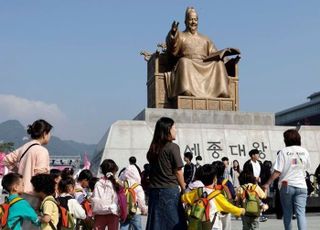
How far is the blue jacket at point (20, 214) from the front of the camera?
12.5 ft

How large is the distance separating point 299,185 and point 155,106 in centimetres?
832

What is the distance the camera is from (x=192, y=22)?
13711 millimetres

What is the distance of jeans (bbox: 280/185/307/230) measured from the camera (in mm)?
5191

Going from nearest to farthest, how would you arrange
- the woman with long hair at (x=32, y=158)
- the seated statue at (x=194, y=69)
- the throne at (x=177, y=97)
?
the woman with long hair at (x=32, y=158), the seated statue at (x=194, y=69), the throne at (x=177, y=97)

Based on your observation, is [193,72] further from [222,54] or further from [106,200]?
[106,200]

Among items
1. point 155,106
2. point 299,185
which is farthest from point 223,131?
point 299,185

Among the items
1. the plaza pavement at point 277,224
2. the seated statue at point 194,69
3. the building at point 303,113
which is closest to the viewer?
the plaza pavement at point 277,224

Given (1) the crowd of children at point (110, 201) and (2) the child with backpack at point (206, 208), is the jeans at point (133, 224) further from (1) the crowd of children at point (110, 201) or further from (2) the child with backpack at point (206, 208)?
(2) the child with backpack at point (206, 208)

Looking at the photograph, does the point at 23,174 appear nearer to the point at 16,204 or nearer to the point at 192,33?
the point at 16,204

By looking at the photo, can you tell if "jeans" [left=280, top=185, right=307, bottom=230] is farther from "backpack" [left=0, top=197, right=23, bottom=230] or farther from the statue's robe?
the statue's robe

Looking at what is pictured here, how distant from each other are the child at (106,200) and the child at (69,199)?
0.23 meters

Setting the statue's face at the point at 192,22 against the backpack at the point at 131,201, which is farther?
the statue's face at the point at 192,22

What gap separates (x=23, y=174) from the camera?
417cm

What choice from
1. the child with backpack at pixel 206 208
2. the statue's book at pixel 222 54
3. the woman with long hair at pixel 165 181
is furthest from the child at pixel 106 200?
the statue's book at pixel 222 54
